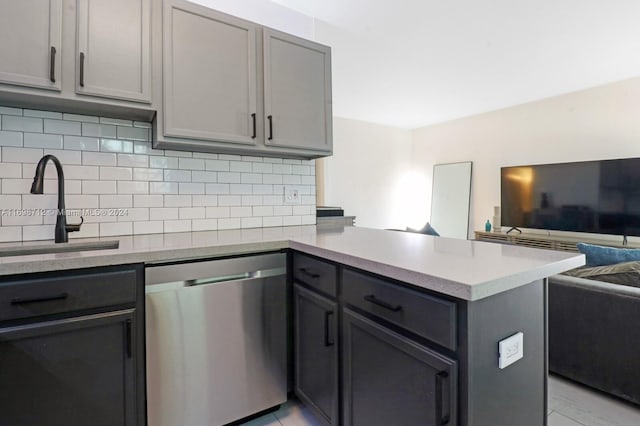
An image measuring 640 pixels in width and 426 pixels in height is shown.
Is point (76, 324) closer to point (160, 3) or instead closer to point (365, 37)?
point (160, 3)

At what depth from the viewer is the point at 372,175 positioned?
19.8ft

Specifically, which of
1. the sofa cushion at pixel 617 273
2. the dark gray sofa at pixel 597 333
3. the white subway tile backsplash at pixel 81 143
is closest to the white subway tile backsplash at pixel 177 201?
the white subway tile backsplash at pixel 81 143

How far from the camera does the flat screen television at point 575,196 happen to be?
3705mm

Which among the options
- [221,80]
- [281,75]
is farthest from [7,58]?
[281,75]

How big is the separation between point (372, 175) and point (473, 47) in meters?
3.13

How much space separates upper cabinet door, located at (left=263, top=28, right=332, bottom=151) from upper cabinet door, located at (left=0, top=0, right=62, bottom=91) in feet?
3.22

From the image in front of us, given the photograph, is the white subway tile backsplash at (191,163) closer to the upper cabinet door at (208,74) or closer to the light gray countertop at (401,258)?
the upper cabinet door at (208,74)

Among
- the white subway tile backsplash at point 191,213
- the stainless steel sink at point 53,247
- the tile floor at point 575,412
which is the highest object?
the white subway tile backsplash at point 191,213

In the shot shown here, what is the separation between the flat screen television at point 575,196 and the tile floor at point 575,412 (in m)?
2.92

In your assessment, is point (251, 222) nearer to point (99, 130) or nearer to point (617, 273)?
point (99, 130)

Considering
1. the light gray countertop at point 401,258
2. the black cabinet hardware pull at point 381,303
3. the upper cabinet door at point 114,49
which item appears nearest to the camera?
the light gray countertop at point 401,258

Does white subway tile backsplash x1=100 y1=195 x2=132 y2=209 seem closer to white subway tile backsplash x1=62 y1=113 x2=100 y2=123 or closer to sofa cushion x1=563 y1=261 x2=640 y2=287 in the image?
white subway tile backsplash x1=62 y1=113 x2=100 y2=123

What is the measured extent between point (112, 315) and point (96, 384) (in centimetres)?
26

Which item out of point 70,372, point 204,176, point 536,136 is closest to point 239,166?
point 204,176
